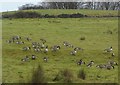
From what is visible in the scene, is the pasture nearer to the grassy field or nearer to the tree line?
the grassy field

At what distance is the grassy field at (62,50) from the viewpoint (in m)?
18.6

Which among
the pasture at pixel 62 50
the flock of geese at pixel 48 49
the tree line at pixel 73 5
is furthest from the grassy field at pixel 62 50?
the tree line at pixel 73 5

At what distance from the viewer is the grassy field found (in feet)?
61.0

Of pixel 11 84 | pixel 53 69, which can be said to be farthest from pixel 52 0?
pixel 11 84

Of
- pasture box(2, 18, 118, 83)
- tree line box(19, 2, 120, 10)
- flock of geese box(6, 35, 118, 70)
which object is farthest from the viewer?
tree line box(19, 2, 120, 10)

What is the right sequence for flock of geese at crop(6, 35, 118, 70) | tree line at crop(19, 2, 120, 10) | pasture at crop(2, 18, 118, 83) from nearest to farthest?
pasture at crop(2, 18, 118, 83), flock of geese at crop(6, 35, 118, 70), tree line at crop(19, 2, 120, 10)

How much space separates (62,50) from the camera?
25.2m

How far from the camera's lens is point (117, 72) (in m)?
19.7

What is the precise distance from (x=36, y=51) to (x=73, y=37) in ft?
25.6

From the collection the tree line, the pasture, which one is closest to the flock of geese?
the pasture

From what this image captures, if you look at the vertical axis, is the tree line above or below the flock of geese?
above

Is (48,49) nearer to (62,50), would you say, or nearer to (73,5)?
(62,50)

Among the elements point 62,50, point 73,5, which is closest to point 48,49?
point 62,50

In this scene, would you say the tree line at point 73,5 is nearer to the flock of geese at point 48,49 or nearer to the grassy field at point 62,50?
the grassy field at point 62,50
